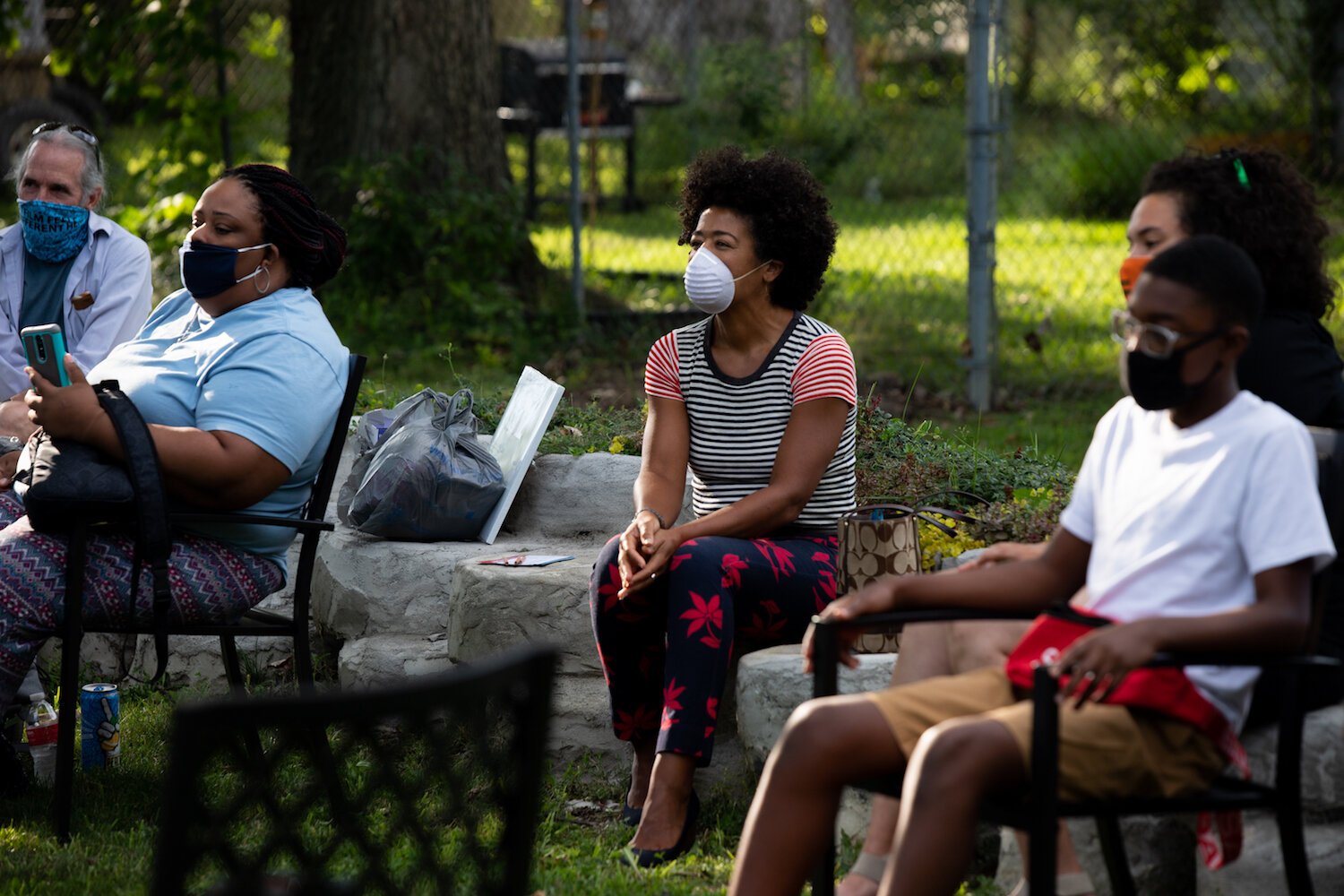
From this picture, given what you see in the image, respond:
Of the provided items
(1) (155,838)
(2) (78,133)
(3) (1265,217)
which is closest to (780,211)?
(3) (1265,217)

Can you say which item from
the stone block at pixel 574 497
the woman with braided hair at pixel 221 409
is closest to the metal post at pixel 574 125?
the stone block at pixel 574 497

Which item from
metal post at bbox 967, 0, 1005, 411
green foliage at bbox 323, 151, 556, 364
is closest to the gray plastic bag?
metal post at bbox 967, 0, 1005, 411

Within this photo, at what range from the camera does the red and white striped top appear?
3.93m

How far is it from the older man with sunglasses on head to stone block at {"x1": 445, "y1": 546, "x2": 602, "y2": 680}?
4.73 feet

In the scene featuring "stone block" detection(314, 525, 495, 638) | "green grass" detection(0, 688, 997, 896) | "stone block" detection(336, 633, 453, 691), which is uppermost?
"stone block" detection(314, 525, 495, 638)

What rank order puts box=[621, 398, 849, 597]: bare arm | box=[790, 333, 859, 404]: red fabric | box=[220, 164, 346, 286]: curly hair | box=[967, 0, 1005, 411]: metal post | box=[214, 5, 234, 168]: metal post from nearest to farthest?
box=[621, 398, 849, 597]: bare arm
box=[790, 333, 859, 404]: red fabric
box=[220, 164, 346, 286]: curly hair
box=[967, 0, 1005, 411]: metal post
box=[214, 5, 234, 168]: metal post

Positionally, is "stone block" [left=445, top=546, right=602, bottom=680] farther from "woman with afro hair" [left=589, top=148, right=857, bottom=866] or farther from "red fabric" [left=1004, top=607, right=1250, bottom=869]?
"red fabric" [left=1004, top=607, right=1250, bottom=869]

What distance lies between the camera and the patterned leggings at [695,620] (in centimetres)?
363

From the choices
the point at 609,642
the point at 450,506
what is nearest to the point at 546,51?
the point at 450,506

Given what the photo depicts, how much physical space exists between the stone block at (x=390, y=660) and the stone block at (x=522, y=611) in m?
0.26

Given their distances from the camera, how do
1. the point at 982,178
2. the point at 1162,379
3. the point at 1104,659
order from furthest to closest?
the point at 982,178, the point at 1162,379, the point at 1104,659

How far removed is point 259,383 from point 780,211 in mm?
1359

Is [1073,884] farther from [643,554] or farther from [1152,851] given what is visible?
[643,554]

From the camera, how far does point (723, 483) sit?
404cm
